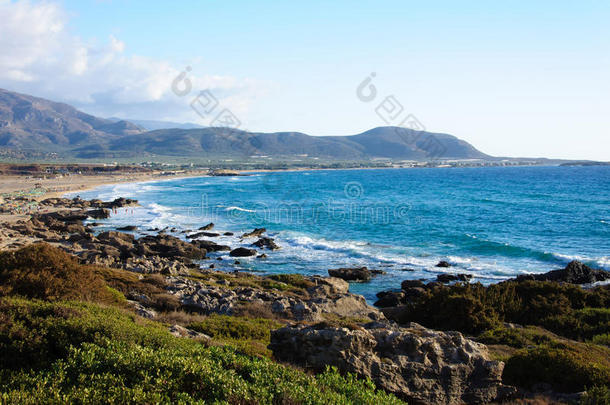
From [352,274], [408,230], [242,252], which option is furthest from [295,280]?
[408,230]

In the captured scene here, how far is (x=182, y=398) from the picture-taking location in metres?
5.71

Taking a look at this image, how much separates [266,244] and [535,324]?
27.1m

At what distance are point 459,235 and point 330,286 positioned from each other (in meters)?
24.8

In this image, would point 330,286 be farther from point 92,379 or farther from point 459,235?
point 459,235

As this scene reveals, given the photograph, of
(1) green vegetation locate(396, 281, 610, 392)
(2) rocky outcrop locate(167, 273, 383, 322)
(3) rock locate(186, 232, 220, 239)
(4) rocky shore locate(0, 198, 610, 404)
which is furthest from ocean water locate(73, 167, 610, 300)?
(1) green vegetation locate(396, 281, 610, 392)

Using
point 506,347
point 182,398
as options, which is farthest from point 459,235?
point 182,398

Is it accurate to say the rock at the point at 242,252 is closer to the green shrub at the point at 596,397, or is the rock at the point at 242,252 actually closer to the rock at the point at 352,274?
the rock at the point at 352,274

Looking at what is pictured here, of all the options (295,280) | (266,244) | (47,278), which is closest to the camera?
(47,278)

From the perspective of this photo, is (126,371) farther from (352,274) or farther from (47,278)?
(352,274)

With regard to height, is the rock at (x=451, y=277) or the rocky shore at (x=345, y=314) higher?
the rocky shore at (x=345, y=314)

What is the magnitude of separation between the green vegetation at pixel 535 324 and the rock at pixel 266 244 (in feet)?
73.6

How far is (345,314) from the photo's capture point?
18219mm

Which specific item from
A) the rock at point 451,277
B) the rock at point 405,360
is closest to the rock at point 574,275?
the rock at point 451,277

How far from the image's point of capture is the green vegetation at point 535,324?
940cm
